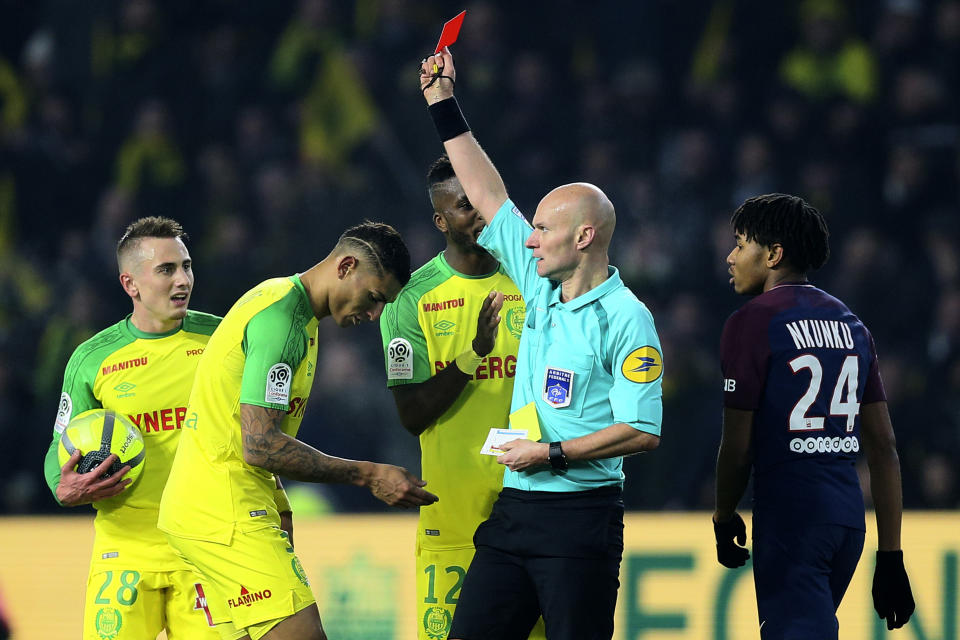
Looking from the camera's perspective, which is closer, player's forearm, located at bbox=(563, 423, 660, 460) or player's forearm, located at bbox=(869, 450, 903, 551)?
player's forearm, located at bbox=(563, 423, 660, 460)

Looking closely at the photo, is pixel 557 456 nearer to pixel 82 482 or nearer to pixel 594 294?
pixel 594 294

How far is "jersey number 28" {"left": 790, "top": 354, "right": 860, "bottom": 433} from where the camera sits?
3734 mm

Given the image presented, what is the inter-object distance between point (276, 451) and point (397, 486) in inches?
16.6

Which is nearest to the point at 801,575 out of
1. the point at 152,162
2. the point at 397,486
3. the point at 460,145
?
the point at 397,486

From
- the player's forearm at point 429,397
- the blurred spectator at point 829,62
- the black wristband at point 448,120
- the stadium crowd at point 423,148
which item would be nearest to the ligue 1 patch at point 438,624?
the player's forearm at point 429,397

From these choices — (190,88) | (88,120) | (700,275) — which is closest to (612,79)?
(700,275)

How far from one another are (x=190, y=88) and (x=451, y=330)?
6.23m

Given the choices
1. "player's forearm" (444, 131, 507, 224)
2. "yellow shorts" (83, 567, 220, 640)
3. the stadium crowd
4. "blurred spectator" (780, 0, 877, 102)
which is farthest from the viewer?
"blurred spectator" (780, 0, 877, 102)

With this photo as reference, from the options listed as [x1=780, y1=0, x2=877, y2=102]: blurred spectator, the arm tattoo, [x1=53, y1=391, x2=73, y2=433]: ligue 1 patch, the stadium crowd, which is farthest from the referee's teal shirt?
[x1=780, y1=0, x2=877, y2=102]: blurred spectator

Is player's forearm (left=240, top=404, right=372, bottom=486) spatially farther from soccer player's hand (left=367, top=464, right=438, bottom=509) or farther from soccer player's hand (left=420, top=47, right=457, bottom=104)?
soccer player's hand (left=420, top=47, right=457, bottom=104)

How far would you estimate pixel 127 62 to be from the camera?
10117 millimetres

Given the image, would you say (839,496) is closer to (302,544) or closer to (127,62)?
(302,544)

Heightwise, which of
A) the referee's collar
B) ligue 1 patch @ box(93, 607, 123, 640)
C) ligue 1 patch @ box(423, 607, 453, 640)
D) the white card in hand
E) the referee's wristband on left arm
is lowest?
ligue 1 patch @ box(423, 607, 453, 640)

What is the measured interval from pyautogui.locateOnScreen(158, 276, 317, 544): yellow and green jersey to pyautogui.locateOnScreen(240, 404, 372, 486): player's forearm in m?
0.09
